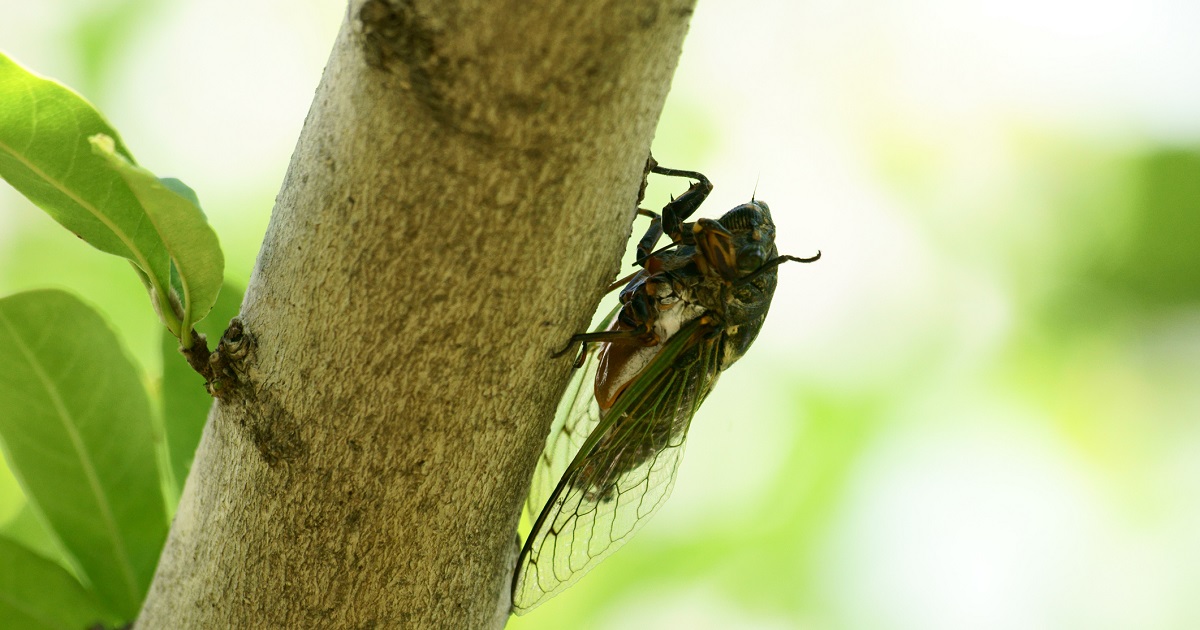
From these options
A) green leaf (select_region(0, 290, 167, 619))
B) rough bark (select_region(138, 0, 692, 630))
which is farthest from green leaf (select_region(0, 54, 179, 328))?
green leaf (select_region(0, 290, 167, 619))

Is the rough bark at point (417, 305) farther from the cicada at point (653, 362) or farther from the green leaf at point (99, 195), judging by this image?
the cicada at point (653, 362)

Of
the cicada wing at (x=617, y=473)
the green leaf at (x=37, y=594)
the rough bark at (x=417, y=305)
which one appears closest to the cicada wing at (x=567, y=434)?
the cicada wing at (x=617, y=473)

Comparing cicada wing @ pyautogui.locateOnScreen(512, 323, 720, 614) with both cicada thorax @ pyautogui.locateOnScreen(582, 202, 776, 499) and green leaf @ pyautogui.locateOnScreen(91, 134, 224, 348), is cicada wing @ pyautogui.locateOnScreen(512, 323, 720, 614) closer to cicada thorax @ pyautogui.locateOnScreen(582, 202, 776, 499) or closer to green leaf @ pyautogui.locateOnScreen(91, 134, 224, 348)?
cicada thorax @ pyautogui.locateOnScreen(582, 202, 776, 499)

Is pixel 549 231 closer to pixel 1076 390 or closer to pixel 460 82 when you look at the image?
pixel 460 82

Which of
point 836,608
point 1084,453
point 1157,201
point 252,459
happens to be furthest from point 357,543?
point 1157,201

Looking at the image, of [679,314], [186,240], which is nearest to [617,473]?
[679,314]

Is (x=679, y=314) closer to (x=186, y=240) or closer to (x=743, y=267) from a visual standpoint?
(x=743, y=267)
